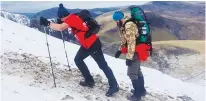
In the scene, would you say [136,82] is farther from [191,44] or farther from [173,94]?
[191,44]

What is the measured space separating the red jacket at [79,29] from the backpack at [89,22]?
82mm

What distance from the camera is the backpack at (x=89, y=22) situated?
357 inches

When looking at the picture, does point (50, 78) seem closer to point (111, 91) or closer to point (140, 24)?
point (111, 91)

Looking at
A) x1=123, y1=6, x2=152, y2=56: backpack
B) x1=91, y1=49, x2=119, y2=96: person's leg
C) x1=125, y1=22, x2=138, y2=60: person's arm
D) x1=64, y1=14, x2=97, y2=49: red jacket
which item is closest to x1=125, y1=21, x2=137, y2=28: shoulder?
x1=125, y1=22, x2=138, y2=60: person's arm

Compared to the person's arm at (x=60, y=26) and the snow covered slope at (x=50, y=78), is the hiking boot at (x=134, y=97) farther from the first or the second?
the person's arm at (x=60, y=26)

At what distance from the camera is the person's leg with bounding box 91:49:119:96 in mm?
9582

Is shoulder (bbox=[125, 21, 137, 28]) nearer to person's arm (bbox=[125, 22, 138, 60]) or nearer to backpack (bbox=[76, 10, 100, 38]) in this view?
person's arm (bbox=[125, 22, 138, 60])

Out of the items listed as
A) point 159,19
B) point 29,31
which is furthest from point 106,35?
point 29,31

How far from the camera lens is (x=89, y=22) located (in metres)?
9.17

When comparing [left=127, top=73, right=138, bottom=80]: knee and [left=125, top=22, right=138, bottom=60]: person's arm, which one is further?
[left=127, top=73, right=138, bottom=80]: knee

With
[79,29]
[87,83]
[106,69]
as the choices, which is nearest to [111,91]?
[106,69]

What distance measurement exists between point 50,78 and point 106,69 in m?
1.64

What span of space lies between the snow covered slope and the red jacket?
4.34ft

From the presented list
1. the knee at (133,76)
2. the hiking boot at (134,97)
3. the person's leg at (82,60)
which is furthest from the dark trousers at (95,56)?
the hiking boot at (134,97)
